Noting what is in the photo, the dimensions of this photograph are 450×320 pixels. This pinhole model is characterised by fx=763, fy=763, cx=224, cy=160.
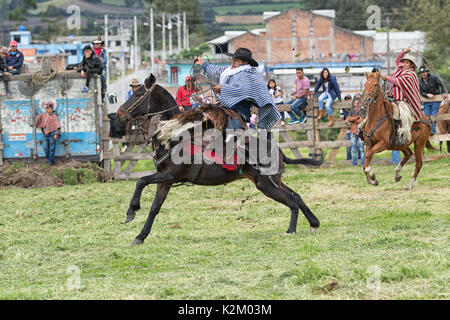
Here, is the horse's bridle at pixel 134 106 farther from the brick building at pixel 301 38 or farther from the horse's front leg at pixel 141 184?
the brick building at pixel 301 38

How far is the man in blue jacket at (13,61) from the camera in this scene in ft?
67.3

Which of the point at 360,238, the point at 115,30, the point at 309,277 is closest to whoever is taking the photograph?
the point at 309,277

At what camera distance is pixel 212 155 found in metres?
10.5

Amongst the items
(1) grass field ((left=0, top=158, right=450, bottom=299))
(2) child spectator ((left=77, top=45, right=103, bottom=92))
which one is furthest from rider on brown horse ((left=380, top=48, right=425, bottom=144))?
(2) child spectator ((left=77, top=45, right=103, bottom=92))

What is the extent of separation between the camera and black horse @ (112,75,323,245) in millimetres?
10398

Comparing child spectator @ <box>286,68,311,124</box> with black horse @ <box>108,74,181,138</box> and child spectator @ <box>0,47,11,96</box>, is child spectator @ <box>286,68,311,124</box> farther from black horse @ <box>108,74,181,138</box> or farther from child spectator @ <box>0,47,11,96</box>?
black horse @ <box>108,74,181,138</box>

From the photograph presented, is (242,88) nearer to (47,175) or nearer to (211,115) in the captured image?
(211,115)

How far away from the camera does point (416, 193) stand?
1497 centimetres

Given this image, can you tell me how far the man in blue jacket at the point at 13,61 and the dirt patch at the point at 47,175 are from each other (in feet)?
8.42

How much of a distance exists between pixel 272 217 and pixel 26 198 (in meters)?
6.68

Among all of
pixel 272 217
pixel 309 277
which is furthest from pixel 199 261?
pixel 272 217

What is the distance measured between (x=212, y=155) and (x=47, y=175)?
33.3 feet
